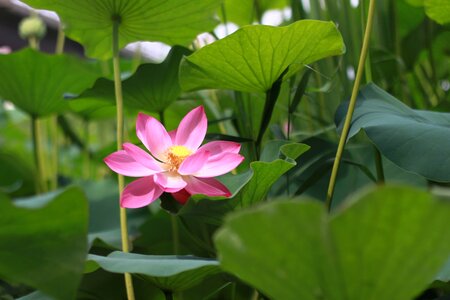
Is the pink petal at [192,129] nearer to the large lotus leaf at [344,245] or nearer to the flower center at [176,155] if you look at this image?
the flower center at [176,155]

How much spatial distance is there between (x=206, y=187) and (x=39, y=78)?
1.33 feet

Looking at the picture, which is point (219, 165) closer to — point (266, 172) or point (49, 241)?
point (266, 172)

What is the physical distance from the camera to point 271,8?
952 millimetres

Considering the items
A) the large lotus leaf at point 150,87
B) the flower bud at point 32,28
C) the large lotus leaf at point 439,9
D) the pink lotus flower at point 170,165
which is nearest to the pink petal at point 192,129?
the pink lotus flower at point 170,165

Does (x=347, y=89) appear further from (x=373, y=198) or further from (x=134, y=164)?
(x=373, y=198)

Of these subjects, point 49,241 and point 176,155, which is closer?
point 49,241

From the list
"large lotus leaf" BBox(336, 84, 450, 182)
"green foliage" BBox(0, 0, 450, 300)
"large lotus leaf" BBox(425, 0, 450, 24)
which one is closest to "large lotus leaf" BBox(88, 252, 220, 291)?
"green foliage" BBox(0, 0, 450, 300)

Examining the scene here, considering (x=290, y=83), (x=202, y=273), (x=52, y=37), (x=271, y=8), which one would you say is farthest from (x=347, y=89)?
(x=52, y=37)

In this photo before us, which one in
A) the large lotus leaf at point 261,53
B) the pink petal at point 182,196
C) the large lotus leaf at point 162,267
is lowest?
the large lotus leaf at point 162,267

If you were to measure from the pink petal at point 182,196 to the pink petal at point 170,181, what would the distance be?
1 centimetres

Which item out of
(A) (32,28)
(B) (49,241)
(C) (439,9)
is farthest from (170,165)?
(A) (32,28)

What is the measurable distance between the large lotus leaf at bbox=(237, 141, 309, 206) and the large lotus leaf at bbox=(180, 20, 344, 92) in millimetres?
66

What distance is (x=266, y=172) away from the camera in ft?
1.33

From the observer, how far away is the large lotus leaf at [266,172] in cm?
40
